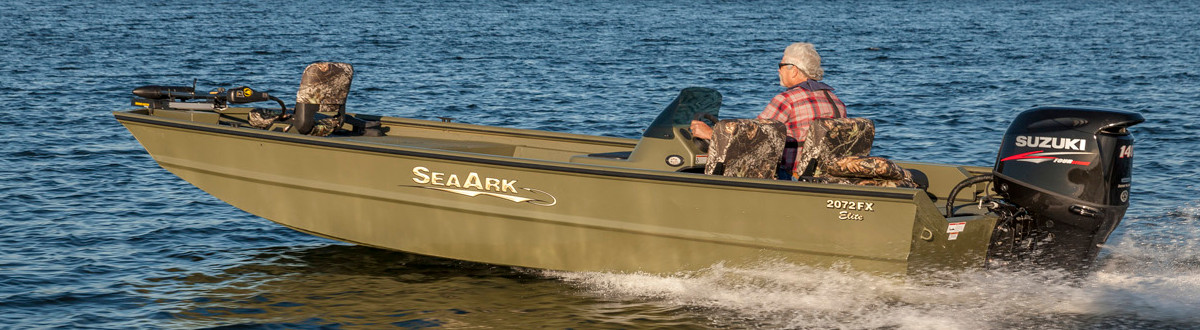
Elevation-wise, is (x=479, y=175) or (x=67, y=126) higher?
(x=479, y=175)

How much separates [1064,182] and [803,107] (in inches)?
67.7

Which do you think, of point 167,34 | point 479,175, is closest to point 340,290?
point 479,175

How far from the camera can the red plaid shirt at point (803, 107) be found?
318 inches

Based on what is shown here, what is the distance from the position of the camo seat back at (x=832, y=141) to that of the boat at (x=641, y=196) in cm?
15

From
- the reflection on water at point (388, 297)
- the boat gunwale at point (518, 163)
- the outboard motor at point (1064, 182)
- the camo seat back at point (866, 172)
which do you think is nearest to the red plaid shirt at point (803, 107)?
the camo seat back at point (866, 172)

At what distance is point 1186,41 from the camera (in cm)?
3775

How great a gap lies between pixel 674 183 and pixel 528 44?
27681 mm

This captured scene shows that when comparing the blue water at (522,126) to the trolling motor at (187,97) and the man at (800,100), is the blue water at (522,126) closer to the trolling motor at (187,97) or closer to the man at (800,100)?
the man at (800,100)

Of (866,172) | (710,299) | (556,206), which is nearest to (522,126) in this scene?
(556,206)

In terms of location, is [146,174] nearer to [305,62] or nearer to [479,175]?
[479,175]

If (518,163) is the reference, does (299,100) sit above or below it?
above

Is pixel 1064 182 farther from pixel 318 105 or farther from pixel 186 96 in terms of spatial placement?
pixel 186 96

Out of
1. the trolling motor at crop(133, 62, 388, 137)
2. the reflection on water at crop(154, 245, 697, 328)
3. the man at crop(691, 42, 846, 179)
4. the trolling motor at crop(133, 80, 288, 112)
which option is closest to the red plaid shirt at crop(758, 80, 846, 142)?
the man at crop(691, 42, 846, 179)

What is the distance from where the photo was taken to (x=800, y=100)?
8.09 meters
